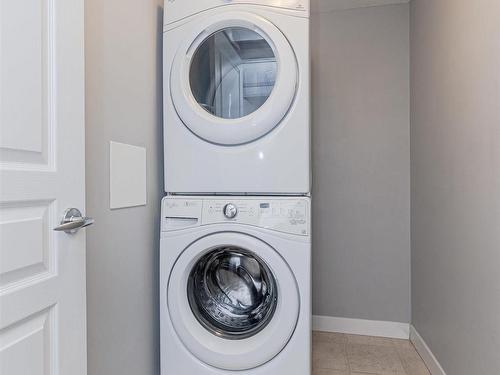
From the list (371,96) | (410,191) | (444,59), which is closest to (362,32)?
(371,96)

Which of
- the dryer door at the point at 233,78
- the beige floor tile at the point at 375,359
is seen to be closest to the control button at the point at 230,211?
the dryer door at the point at 233,78

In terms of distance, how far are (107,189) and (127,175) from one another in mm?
122

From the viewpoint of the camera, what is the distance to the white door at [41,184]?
684mm

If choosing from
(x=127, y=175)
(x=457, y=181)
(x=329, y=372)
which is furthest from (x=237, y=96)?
(x=329, y=372)

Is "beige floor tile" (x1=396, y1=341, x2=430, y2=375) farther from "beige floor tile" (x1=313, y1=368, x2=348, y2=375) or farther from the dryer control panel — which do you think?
the dryer control panel

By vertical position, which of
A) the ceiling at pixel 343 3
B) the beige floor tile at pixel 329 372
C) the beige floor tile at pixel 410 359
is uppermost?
the ceiling at pixel 343 3

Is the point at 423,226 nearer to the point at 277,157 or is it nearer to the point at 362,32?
the point at 277,157

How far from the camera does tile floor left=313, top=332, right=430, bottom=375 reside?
70.2 inches

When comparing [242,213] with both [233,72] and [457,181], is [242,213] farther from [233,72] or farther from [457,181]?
[457,181]

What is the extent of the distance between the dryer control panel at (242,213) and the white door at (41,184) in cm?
50

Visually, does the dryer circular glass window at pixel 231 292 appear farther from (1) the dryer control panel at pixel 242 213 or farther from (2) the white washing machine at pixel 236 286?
(1) the dryer control panel at pixel 242 213

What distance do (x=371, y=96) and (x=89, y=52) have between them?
5.96 ft

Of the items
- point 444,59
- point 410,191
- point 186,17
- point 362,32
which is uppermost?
point 362,32

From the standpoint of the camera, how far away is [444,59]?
159cm
